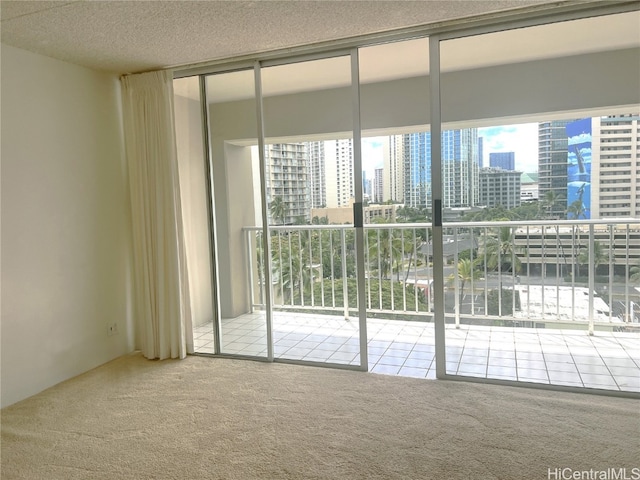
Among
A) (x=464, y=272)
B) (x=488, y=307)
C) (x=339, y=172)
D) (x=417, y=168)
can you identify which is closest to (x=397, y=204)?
(x=417, y=168)

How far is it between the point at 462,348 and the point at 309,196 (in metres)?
1.75

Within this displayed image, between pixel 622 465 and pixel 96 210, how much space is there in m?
3.72

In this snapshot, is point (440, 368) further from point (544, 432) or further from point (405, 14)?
point (405, 14)

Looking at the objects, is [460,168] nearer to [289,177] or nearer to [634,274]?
[289,177]

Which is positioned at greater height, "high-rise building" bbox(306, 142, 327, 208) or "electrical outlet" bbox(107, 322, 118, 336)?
"high-rise building" bbox(306, 142, 327, 208)

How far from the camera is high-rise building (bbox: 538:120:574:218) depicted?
2.93m

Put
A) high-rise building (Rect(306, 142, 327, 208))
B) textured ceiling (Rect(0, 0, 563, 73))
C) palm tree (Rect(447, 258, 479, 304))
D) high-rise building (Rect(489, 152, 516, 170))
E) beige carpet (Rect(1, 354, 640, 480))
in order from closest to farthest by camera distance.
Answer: beige carpet (Rect(1, 354, 640, 480)) → textured ceiling (Rect(0, 0, 563, 73)) → high-rise building (Rect(489, 152, 516, 170)) → palm tree (Rect(447, 258, 479, 304)) → high-rise building (Rect(306, 142, 327, 208))

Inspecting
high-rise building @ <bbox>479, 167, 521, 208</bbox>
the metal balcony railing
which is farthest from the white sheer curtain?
high-rise building @ <bbox>479, 167, 521, 208</bbox>

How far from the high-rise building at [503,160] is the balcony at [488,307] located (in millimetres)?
416

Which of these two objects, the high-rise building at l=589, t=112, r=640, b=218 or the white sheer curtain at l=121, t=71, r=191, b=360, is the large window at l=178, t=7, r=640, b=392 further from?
the white sheer curtain at l=121, t=71, r=191, b=360

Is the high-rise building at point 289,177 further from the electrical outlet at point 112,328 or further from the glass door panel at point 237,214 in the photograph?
the electrical outlet at point 112,328

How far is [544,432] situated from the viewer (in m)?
2.35

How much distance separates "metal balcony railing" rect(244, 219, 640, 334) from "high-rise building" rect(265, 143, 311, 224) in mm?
209

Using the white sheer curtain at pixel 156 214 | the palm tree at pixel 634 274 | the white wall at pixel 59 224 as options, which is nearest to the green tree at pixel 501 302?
the palm tree at pixel 634 274
